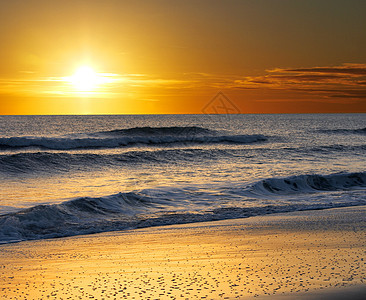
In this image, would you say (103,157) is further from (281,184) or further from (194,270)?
(194,270)

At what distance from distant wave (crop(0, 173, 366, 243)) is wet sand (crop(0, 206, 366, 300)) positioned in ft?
3.13

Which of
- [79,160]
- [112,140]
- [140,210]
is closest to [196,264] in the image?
[140,210]

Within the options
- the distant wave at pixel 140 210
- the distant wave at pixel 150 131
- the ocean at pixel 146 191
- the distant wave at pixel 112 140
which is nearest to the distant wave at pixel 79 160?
the ocean at pixel 146 191

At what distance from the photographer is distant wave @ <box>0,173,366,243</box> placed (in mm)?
9938

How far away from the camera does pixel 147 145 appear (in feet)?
142

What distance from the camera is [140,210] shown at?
12.3 meters

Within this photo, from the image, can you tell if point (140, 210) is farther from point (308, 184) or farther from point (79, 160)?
point (79, 160)

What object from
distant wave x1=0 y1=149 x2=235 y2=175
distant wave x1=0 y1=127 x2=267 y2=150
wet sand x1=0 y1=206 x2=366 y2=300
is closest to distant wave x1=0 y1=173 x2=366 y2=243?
wet sand x1=0 y1=206 x2=366 y2=300

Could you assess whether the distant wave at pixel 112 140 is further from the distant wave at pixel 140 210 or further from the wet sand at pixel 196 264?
the wet sand at pixel 196 264

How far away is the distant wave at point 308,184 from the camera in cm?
1609

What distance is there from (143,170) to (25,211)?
12.4 meters

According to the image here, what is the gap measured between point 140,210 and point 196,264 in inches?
243

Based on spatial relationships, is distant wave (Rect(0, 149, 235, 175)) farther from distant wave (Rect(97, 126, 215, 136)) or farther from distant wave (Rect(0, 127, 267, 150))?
distant wave (Rect(97, 126, 215, 136))

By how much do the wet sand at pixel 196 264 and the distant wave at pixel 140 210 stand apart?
0.96 m
